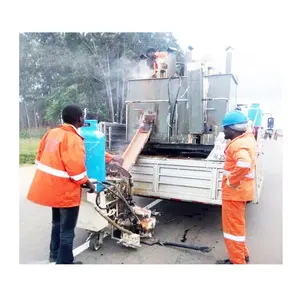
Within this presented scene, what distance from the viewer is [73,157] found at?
2.45 m

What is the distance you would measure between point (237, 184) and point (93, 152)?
143 cm

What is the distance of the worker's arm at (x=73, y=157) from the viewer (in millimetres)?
2436

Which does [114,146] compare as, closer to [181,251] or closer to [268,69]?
[181,251]

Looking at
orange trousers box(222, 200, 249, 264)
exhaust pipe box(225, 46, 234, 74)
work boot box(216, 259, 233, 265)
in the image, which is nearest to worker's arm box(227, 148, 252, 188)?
orange trousers box(222, 200, 249, 264)

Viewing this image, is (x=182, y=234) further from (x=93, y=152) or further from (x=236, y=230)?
(x=93, y=152)

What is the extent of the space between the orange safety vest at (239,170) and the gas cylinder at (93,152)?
→ 1257 millimetres

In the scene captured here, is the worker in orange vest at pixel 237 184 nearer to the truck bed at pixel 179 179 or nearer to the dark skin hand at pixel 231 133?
the dark skin hand at pixel 231 133

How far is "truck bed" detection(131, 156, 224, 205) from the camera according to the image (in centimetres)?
348

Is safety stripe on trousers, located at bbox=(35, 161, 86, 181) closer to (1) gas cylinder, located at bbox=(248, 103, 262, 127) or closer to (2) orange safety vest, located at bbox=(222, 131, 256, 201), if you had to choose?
(2) orange safety vest, located at bbox=(222, 131, 256, 201)

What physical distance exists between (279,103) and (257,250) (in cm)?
162

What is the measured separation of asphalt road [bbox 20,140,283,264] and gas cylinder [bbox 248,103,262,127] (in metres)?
0.36

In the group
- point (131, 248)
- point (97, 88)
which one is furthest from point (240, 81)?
point (131, 248)

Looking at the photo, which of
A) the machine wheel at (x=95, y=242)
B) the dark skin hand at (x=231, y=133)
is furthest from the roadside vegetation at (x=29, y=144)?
the dark skin hand at (x=231, y=133)

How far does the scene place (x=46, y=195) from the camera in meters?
2.51
